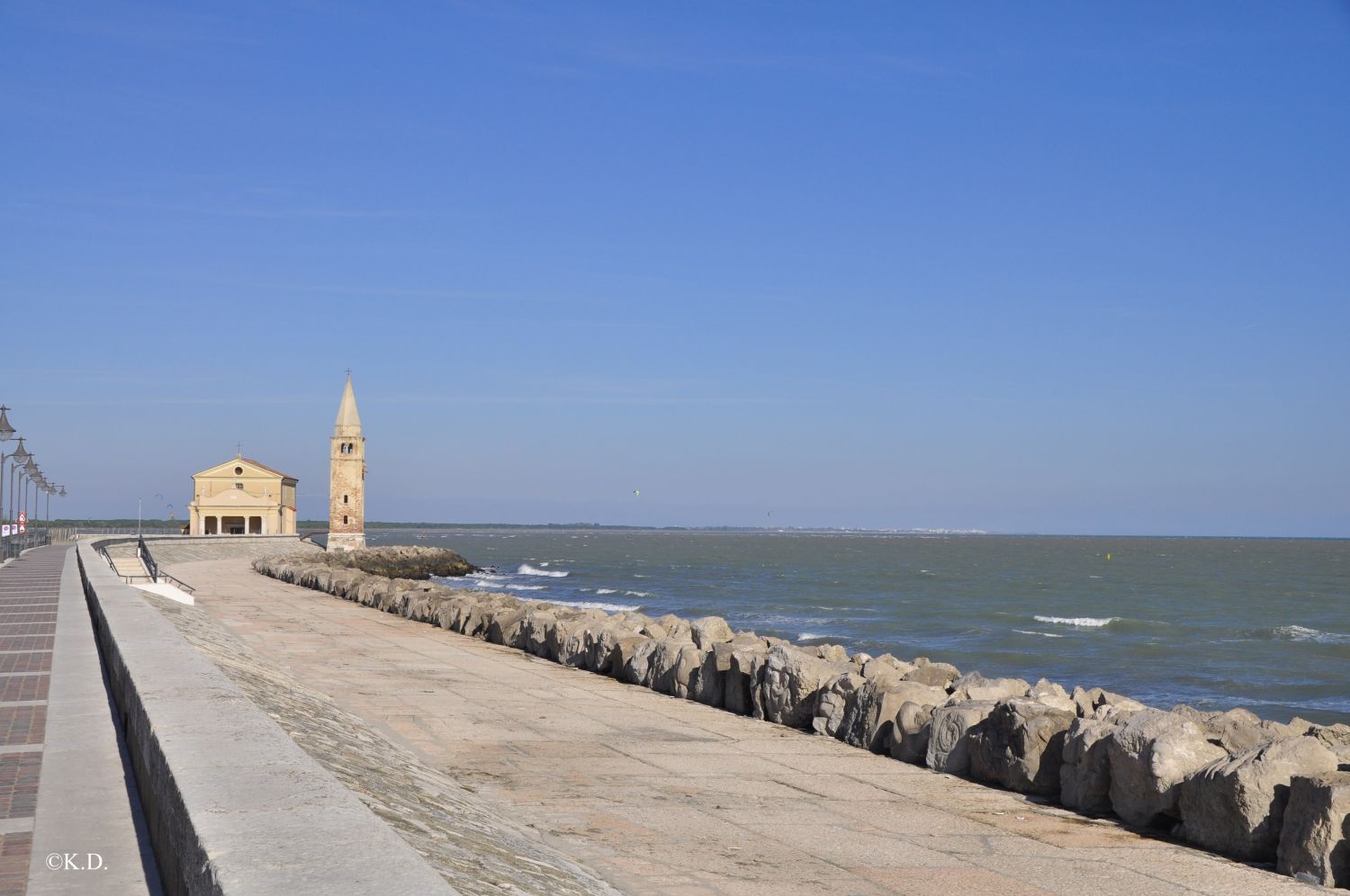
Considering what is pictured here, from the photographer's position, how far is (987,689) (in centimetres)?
1074

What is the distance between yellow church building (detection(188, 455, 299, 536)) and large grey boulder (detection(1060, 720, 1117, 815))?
231 feet

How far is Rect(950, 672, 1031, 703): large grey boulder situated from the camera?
1052 cm

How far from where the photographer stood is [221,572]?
40.1m

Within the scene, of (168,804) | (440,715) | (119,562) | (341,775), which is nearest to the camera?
(168,804)

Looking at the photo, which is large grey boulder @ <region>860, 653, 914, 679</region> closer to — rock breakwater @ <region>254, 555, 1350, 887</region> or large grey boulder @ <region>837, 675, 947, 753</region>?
rock breakwater @ <region>254, 555, 1350, 887</region>

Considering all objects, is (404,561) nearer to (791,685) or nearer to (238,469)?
(238,469)

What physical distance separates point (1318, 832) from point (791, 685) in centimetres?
519

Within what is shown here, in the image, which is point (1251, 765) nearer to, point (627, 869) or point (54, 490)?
point (627, 869)

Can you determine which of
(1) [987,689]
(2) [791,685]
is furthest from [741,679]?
(1) [987,689]

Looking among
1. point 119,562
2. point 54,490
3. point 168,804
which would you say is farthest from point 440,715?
point 54,490

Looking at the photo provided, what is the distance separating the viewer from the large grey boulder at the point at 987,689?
10.5m

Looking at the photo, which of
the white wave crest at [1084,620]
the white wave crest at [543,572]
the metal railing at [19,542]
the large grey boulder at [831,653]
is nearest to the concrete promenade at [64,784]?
the large grey boulder at [831,653]

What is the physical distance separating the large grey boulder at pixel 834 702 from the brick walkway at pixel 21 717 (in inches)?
229

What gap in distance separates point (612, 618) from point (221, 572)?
2618 centimetres
